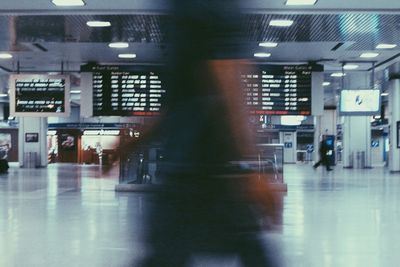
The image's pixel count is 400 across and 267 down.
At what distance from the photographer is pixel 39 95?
54.0 feet

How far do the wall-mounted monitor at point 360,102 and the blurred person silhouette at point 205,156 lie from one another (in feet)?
52.6

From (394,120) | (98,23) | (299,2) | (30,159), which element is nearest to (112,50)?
(98,23)

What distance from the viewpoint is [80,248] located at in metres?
6.04

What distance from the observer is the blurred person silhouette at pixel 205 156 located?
2.27 m

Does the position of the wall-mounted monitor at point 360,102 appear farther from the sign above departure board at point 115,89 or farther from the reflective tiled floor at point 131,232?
the sign above departure board at point 115,89

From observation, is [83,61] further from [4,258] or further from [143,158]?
[143,158]

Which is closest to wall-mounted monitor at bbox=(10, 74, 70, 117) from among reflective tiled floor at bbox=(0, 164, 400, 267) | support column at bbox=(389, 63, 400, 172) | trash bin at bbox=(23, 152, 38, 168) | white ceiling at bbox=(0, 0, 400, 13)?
reflective tiled floor at bbox=(0, 164, 400, 267)

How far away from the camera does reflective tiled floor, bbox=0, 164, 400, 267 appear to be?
17.6ft

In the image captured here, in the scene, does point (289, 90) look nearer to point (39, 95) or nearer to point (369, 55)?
point (369, 55)

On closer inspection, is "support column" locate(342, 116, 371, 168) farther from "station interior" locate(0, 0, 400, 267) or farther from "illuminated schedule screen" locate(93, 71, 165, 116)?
"illuminated schedule screen" locate(93, 71, 165, 116)

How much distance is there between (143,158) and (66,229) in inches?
208

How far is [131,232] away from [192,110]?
202 inches

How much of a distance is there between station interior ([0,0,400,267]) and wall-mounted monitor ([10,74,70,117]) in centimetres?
4

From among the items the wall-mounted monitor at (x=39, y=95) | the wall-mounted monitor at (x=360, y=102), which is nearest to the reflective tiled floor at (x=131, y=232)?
the wall-mounted monitor at (x=39, y=95)
